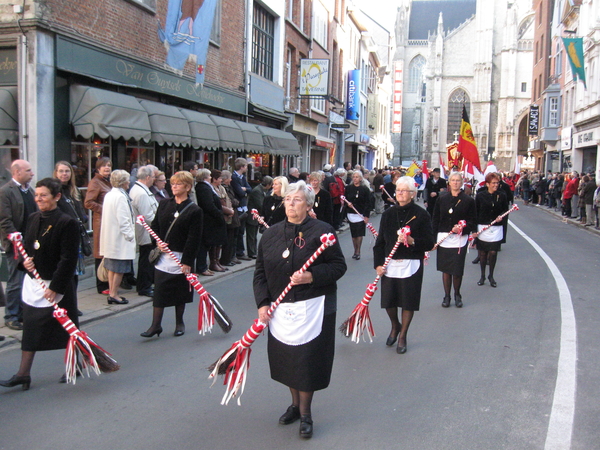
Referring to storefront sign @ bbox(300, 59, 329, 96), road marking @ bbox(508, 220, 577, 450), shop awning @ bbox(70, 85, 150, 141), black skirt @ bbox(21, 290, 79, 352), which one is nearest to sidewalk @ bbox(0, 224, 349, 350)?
black skirt @ bbox(21, 290, 79, 352)

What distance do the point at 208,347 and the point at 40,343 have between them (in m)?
1.80

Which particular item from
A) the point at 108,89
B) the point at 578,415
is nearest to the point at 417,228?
the point at 578,415

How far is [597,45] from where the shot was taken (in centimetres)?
2994

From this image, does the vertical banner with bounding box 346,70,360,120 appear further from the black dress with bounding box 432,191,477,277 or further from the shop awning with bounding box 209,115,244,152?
the black dress with bounding box 432,191,477,277

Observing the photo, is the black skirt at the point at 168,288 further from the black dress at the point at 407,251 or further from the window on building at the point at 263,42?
the window on building at the point at 263,42

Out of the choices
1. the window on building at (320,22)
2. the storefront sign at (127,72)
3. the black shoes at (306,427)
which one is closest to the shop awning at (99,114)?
the storefront sign at (127,72)

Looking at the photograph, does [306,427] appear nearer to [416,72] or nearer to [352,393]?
[352,393]

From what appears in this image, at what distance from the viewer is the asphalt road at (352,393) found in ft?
13.0

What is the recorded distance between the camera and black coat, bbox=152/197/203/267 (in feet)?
20.4

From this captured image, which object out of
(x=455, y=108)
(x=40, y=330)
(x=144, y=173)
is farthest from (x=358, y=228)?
(x=455, y=108)

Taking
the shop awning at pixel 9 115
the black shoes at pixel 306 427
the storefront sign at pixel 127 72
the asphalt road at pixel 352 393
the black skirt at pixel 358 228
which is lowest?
the asphalt road at pixel 352 393

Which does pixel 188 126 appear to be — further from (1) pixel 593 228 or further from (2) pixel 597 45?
(2) pixel 597 45

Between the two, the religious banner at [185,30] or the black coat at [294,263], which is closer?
the black coat at [294,263]

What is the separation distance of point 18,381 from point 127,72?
335 inches
